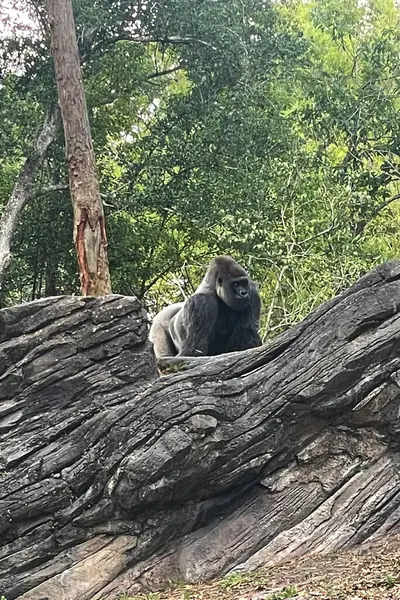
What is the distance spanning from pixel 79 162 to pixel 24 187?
1.97m

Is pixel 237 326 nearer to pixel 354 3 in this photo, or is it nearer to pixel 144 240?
pixel 144 240

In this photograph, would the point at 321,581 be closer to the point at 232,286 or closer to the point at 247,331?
the point at 247,331

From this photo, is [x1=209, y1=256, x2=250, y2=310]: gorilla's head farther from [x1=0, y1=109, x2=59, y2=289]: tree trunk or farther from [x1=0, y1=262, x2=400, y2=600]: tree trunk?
[x1=0, y1=109, x2=59, y2=289]: tree trunk

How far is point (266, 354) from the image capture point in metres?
5.98

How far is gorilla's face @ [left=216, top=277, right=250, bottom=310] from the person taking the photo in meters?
7.96

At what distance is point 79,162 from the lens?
8.91m

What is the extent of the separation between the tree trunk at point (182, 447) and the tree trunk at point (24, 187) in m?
4.55

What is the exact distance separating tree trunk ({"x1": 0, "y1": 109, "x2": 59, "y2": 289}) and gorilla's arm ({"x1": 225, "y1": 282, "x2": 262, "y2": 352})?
143 inches

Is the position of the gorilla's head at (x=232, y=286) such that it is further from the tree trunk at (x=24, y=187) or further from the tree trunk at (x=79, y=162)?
the tree trunk at (x=24, y=187)

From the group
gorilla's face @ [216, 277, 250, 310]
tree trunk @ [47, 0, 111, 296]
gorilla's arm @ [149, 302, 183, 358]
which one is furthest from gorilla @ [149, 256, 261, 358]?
tree trunk @ [47, 0, 111, 296]

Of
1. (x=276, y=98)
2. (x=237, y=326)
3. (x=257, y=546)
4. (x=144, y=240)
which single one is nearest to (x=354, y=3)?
(x=276, y=98)

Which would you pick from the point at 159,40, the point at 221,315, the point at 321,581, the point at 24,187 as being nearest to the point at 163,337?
the point at 221,315

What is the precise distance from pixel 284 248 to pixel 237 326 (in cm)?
332

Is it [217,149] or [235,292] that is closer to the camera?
[235,292]
